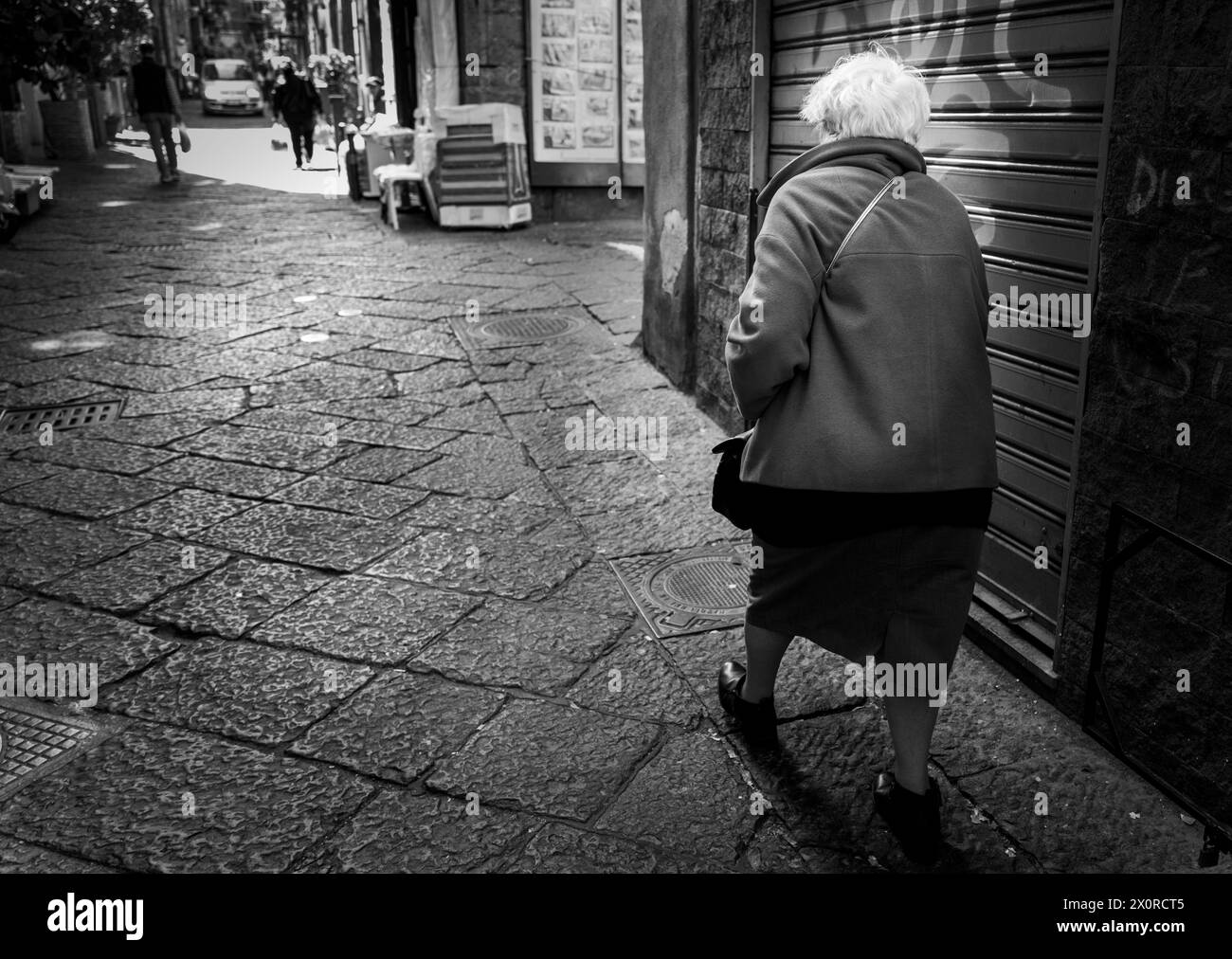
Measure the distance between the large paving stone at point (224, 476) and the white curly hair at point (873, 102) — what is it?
2988mm

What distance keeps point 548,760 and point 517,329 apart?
4.82 meters

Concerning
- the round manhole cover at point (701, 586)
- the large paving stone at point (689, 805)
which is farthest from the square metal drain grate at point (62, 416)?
the large paving stone at point (689, 805)

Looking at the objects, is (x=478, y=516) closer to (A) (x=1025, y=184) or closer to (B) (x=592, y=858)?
(B) (x=592, y=858)

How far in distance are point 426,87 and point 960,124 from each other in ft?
35.9

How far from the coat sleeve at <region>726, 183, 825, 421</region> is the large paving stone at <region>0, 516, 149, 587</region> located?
105 inches

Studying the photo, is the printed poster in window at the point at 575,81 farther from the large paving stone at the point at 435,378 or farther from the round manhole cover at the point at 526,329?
the large paving stone at the point at 435,378

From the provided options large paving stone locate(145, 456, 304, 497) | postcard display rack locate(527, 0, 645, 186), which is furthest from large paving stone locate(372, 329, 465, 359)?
postcard display rack locate(527, 0, 645, 186)

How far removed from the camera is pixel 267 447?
16.4ft

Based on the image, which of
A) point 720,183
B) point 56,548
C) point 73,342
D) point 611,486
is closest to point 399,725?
point 56,548

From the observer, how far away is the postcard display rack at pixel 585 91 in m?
11.5

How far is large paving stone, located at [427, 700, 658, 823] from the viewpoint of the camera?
2.56 meters

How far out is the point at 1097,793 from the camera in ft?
8.45
